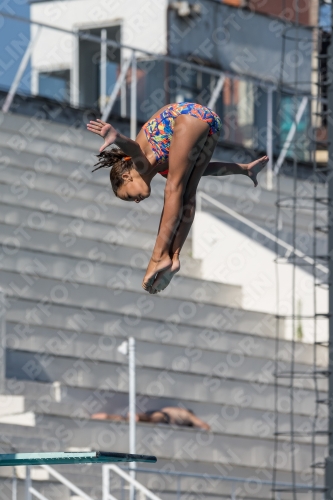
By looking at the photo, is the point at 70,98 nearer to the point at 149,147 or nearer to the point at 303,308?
the point at 303,308

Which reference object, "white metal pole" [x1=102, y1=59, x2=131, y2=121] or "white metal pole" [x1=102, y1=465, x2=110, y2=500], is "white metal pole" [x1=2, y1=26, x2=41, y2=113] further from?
"white metal pole" [x1=102, y1=465, x2=110, y2=500]

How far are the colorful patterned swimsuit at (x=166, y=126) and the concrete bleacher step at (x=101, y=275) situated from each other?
5504 mm

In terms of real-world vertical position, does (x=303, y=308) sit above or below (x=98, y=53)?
below

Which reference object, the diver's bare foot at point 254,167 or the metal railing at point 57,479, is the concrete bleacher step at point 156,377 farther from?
the diver's bare foot at point 254,167

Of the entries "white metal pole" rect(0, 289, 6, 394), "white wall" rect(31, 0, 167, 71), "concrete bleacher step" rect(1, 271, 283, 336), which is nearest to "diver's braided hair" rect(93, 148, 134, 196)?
"white metal pole" rect(0, 289, 6, 394)

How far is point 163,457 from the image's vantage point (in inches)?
427

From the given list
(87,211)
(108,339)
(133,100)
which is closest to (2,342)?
(108,339)

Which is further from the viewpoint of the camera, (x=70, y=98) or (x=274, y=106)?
(x=274, y=106)

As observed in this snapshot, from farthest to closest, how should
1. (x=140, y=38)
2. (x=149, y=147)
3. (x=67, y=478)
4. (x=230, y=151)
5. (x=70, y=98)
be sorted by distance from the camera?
1. (x=140, y=38)
2. (x=230, y=151)
3. (x=70, y=98)
4. (x=67, y=478)
5. (x=149, y=147)

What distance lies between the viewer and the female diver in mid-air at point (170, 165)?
5.94 meters

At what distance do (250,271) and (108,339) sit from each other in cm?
244

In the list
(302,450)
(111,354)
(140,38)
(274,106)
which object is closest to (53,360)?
(111,354)

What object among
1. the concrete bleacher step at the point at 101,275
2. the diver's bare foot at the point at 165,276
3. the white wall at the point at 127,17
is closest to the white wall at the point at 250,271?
the concrete bleacher step at the point at 101,275

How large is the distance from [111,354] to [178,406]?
30.5 inches
